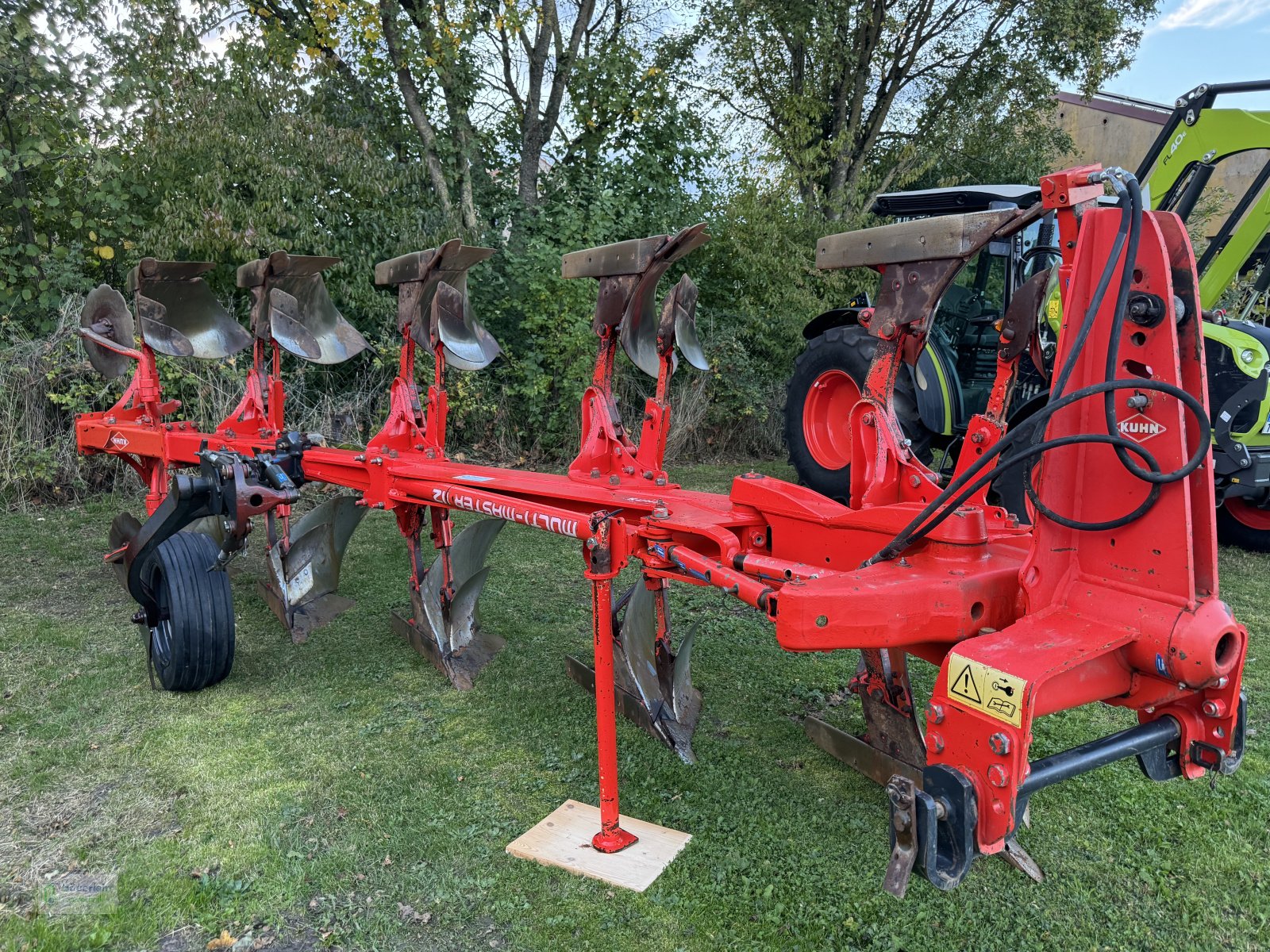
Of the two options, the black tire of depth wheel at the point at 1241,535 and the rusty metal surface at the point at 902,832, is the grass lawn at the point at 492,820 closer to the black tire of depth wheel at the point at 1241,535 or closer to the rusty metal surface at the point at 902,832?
the rusty metal surface at the point at 902,832

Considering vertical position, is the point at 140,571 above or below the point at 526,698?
above

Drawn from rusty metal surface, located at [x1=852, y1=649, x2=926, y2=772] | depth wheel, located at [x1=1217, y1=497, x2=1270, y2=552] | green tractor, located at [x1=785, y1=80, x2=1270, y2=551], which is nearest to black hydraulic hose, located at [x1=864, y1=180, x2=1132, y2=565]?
rusty metal surface, located at [x1=852, y1=649, x2=926, y2=772]

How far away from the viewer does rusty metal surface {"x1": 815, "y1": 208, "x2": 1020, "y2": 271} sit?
2189 mm

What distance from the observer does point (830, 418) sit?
599 centimetres

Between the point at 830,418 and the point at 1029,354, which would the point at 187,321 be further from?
the point at 1029,354

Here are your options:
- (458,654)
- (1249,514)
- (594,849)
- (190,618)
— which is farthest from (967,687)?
(1249,514)

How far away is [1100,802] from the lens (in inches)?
116

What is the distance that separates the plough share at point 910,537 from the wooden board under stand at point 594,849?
0.10 metres

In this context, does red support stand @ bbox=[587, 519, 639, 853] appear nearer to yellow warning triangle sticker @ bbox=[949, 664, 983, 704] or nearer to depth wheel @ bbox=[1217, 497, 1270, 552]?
yellow warning triangle sticker @ bbox=[949, 664, 983, 704]

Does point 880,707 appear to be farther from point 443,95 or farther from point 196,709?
point 443,95

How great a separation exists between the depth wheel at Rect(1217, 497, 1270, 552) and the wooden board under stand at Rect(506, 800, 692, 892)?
5.80 m

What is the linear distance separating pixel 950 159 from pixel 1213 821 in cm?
1270

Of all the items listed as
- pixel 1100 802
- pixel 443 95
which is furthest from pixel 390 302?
pixel 1100 802

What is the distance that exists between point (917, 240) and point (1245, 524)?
230 inches
